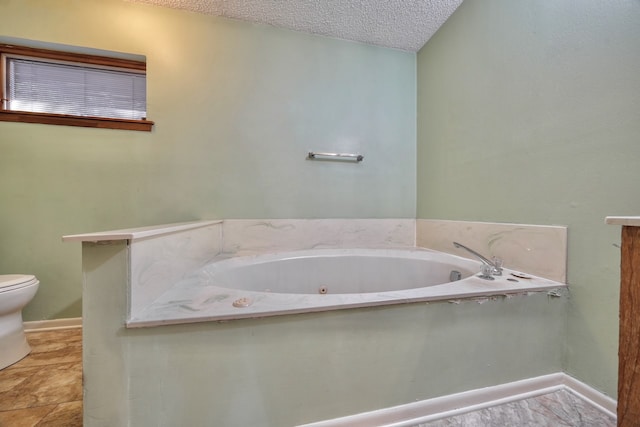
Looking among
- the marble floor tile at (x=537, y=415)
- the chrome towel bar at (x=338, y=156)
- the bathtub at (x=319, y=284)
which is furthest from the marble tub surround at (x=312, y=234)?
the marble floor tile at (x=537, y=415)

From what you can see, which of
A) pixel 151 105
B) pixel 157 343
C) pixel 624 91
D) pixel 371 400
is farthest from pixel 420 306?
pixel 151 105

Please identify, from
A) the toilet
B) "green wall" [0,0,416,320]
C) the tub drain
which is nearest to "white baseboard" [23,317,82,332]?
"green wall" [0,0,416,320]

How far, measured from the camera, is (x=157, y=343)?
60 centimetres

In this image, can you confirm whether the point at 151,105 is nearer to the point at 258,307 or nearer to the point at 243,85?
the point at 243,85

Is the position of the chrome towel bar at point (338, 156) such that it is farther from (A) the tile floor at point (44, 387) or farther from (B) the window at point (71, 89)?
(A) the tile floor at point (44, 387)

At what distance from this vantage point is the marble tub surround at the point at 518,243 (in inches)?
36.1

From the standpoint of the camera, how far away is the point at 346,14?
146 centimetres

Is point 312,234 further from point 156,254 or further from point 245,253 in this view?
point 156,254

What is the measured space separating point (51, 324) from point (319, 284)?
160cm

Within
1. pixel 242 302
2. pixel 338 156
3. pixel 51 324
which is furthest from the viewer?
pixel 338 156

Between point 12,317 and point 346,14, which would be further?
point 346,14

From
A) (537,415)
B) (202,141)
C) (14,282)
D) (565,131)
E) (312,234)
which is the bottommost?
(537,415)

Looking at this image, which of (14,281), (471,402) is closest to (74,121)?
(14,281)

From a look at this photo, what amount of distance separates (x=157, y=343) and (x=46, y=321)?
54.9 inches
